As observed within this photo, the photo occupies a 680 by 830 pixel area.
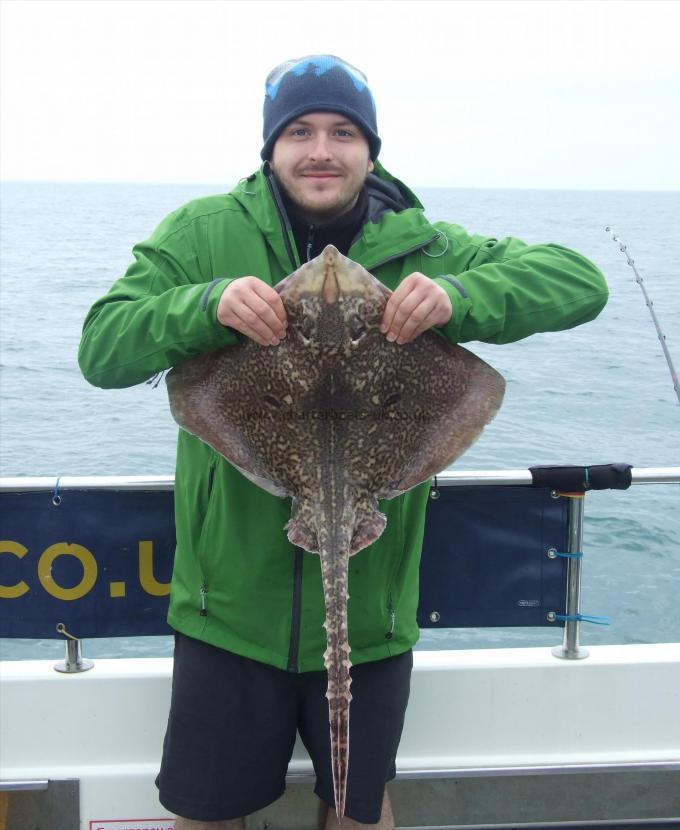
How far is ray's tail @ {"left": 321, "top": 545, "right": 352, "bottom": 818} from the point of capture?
6.67ft

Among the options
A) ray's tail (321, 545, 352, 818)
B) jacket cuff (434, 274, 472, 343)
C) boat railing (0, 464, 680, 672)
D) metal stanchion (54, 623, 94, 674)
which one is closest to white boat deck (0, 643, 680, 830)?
metal stanchion (54, 623, 94, 674)

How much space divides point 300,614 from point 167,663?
1.04 meters

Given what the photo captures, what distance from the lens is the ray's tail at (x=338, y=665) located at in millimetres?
2033

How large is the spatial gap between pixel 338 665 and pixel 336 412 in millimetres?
595

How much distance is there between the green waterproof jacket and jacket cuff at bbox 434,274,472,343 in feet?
0.22

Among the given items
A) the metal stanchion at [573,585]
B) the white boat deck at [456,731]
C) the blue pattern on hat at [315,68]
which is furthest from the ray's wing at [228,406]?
the metal stanchion at [573,585]

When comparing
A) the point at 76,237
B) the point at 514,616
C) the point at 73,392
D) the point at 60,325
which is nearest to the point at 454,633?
the point at 514,616

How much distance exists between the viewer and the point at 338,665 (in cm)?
204

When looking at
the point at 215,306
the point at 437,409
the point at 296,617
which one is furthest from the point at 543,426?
the point at 215,306

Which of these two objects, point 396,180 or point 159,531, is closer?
point 396,180

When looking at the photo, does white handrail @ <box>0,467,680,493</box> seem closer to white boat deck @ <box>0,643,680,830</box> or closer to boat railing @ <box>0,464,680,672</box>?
boat railing @ <box>0,464,680,672</box>

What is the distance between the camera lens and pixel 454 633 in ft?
21.8

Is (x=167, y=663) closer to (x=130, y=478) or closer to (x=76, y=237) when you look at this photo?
(x=130, y=478)

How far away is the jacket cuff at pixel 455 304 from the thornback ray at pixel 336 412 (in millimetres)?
45
